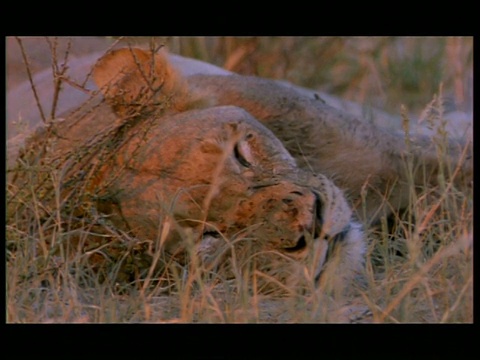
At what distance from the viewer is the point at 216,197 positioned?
2.57 metres

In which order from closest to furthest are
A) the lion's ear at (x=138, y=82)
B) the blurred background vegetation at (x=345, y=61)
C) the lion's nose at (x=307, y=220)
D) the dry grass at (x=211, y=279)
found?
1. the dry grass at (x=211, y=279)
2. the lion's nose at (x=307, y=220)
3. the lion's ear at (x=138, y=82)
4. the blurred background vegetation at (x=345, y=61)

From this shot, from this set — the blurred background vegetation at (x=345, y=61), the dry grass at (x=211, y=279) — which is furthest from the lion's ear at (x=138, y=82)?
the blurred background vegetation at (x=345, y=61)

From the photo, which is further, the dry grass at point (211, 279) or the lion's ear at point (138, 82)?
the lion's ear at point (138, 82)

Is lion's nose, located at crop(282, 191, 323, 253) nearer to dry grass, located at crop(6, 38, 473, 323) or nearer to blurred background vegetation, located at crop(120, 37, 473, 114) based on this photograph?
dry grass, located at crop(6, 38, 473, 323)

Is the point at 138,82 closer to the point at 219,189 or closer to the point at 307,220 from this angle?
the point at 219,189

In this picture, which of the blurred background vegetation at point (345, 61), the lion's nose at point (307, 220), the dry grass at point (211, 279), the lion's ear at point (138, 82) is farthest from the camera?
the blurred background vegetation at point (345, 61)

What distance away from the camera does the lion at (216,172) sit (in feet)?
7.94

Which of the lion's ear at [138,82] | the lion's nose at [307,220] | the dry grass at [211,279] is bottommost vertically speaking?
the dry grass at [211,279]

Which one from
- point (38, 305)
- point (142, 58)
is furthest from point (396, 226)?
point (38, 305)

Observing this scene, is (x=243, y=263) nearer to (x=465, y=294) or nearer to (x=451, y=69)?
(x=465, y=294)

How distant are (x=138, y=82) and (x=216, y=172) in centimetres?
64

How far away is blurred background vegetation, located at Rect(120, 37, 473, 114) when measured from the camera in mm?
5523

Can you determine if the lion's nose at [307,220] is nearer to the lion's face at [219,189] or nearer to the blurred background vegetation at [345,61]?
the lion's face at [219,189]

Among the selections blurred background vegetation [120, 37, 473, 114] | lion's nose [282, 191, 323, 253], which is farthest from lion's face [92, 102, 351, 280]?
blurred background vegetation [120, 37, 473, 114]
